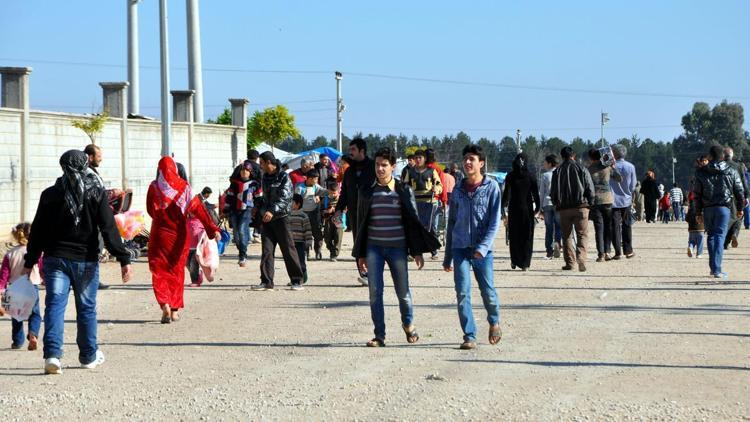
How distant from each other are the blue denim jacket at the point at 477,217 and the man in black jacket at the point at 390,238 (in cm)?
27

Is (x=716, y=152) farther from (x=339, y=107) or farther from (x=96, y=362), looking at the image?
(x=339, y=107)

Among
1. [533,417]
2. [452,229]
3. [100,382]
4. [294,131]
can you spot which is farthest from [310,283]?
[294,131]

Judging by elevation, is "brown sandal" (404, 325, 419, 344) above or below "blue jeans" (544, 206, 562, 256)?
below

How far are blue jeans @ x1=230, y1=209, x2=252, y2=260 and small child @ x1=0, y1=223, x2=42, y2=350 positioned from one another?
968 centimetres

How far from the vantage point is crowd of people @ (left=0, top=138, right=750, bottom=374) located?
991 centimetres

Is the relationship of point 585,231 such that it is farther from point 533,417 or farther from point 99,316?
point 533,417

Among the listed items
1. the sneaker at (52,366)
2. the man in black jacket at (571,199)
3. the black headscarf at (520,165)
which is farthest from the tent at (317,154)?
the sneaker at (52,366)

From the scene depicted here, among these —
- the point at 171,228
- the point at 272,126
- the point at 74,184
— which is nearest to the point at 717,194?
the point at 171,228

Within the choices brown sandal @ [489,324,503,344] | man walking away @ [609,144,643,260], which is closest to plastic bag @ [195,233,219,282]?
brown sandal @ [489,324,503,344]

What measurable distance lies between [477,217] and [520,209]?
6.90 metres

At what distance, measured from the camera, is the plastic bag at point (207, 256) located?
49.7ft

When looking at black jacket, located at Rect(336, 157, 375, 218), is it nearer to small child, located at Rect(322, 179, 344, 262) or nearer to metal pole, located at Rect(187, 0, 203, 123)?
small child, located at Rect(322, 179, 344, 262)

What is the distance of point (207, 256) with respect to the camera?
15203mm

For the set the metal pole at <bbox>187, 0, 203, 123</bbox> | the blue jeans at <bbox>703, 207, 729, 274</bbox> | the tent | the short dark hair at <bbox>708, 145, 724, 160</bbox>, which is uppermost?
the metal pole at <bbox>187, 0, 203, 123</bbox>
